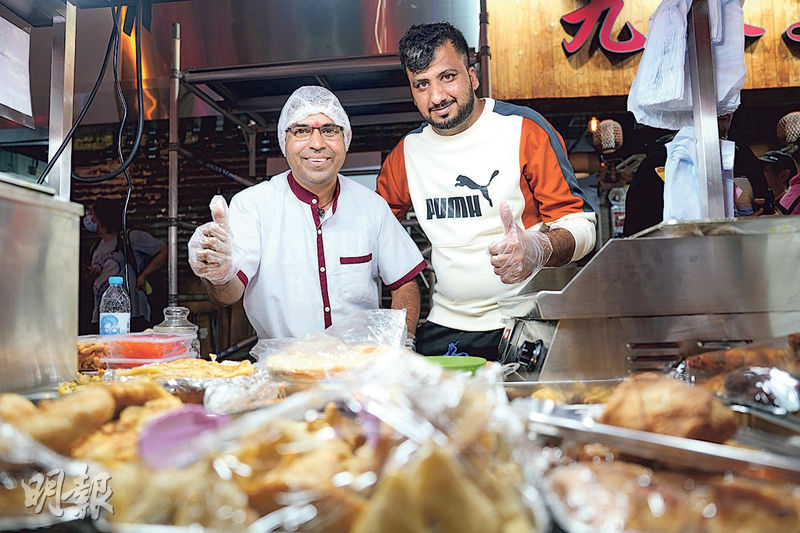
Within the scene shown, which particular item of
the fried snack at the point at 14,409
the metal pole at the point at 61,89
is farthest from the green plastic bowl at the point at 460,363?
the metal pole at the point at 61,89

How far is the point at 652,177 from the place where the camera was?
140 inches

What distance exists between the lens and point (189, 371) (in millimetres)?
1343

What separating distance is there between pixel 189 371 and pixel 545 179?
69.0 inches

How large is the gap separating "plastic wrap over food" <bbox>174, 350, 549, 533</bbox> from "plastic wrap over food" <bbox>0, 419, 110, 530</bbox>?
0.53 feet

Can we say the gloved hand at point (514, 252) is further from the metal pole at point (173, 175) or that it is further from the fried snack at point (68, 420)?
the metal pole at point (173, 175)

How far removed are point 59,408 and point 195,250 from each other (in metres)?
1.27

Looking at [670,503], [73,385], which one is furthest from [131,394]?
[670,503]

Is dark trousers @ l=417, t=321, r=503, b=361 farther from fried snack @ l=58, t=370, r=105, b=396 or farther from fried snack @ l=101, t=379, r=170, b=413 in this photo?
fried snack @ l=101, t=379, r=170, b=413

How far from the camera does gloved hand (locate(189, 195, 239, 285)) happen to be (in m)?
1.78

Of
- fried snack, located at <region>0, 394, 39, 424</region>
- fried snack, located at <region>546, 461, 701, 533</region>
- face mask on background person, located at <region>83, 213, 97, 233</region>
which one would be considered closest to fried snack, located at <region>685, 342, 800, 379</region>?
fried snack, located at <region>546, 461, 701, 533</region>

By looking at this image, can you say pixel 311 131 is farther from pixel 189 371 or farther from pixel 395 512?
pixel 395 512

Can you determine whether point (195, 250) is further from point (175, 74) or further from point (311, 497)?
point (175, 74)

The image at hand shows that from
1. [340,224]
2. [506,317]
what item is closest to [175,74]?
[340,224]

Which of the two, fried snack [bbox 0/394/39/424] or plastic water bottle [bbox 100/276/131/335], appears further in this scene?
plastic water bottle [bbox 100/276/131/335]
